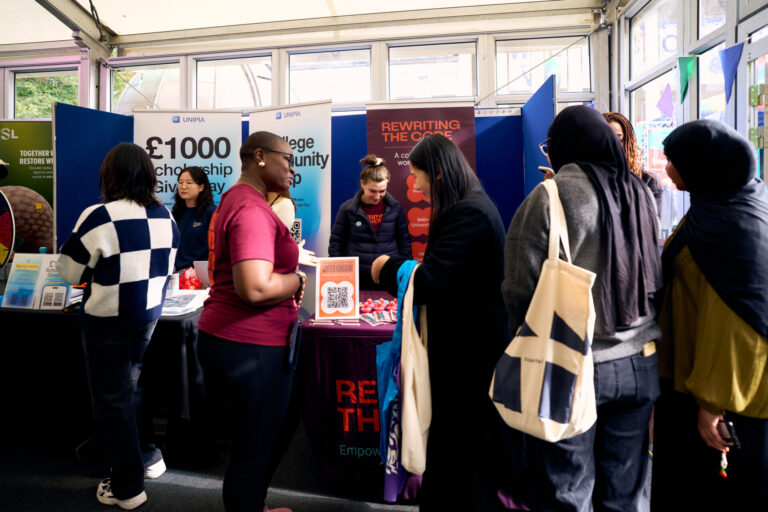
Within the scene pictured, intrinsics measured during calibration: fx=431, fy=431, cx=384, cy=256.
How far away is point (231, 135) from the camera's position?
4.02 m

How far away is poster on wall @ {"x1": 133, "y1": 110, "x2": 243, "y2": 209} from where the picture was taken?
4012 millimetres

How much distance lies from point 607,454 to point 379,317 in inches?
42.7

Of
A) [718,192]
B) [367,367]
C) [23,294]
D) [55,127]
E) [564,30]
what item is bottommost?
[367,367]

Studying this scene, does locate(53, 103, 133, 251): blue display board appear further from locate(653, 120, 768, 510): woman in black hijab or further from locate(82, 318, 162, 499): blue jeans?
locate(653, 120, 768, 510): woman in black hijab

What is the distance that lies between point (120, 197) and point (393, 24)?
4646mm

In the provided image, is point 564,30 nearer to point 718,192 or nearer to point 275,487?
point 718,192

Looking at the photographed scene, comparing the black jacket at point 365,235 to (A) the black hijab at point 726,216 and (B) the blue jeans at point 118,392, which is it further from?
(A) the black hijab at point 726,216

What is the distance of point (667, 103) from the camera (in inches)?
152

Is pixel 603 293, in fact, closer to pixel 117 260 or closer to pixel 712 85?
pixel 117 260

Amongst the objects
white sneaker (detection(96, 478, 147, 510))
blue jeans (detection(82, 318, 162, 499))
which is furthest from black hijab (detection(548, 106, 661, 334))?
white sneaker (detection(96, 478, 147, 510))

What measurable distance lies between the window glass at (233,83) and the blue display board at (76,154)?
1.92 metres

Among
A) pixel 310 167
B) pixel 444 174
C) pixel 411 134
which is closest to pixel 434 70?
pixel 411 134

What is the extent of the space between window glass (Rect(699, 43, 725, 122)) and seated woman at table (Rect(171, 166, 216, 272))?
3.68m

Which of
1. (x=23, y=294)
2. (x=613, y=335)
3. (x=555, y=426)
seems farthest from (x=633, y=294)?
(x=23, y=294)
